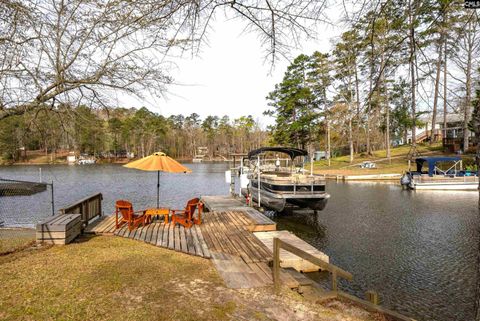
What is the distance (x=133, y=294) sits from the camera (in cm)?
492

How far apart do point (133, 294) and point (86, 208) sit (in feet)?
18.5

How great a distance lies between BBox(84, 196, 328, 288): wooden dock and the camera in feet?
19.3

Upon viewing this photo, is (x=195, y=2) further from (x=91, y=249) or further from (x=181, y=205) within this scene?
(x=181, y=205)

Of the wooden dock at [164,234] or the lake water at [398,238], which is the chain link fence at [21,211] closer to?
the lake water at [398,238]

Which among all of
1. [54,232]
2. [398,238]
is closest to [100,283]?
[54,232]

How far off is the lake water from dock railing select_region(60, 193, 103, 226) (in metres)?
1.15

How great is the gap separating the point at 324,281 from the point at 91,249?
5671 millimetres

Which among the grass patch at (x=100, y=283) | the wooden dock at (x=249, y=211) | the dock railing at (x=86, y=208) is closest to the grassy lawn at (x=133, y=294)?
the grass patch at (x=100, y=283)

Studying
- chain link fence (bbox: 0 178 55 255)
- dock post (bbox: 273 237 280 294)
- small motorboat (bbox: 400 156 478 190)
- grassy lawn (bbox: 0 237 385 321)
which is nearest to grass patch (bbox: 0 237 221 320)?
grassy lawn (bbox: 0 237 385 321)

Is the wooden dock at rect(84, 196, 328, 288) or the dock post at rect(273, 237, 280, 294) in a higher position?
the dock post at rect(273, 237, 280, 294)

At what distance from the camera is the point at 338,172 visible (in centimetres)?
3738

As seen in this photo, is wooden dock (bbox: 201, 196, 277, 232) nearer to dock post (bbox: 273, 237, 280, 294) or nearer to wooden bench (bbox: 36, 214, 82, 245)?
dock post (bbox: 273, 237, 280, 294)

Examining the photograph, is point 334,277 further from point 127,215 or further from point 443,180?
point 443,180

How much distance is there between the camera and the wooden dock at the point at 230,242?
5.89 metres
